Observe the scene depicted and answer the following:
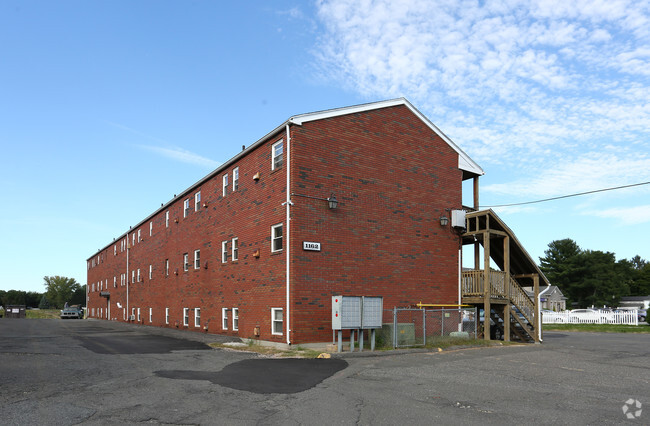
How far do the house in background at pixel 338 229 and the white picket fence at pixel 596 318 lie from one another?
2387 cm

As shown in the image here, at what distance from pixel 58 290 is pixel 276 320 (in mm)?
132534

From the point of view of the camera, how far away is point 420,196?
22.6 meters

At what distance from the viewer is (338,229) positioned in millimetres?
19484

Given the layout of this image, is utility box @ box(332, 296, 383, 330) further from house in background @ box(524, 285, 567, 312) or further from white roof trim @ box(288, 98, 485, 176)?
house in background @ box(524, 285, 567, 312)

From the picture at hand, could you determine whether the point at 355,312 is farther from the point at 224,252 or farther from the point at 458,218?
the point at 224,252

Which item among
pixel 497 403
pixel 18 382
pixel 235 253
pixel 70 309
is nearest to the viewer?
pixel 497 403

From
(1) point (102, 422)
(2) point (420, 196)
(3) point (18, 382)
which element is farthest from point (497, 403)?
(2) point (420, 196)

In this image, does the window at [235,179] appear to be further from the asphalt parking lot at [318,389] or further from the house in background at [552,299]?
the house in background at [552,299]

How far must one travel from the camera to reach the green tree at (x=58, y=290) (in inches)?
5172

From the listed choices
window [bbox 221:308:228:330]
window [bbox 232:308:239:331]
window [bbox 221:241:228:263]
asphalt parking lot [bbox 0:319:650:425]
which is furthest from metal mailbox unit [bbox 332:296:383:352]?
window [bbox 221:241:228:263]

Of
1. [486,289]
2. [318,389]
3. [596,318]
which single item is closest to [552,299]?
[596,318]

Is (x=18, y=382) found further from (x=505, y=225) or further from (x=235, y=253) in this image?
(x=505, y=225)

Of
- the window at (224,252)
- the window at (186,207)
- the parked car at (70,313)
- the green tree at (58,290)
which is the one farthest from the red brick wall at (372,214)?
the green tree at (58,290)

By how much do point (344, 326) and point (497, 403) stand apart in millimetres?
7733
